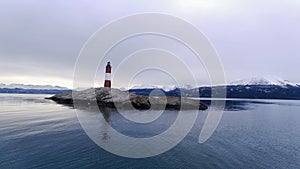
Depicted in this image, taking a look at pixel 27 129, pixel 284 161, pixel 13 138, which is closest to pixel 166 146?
pixel 284 161

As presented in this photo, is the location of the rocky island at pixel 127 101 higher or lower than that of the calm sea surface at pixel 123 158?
higher

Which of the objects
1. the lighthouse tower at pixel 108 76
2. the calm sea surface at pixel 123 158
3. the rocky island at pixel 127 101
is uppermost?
the lighthouse tower at pixel 108 76

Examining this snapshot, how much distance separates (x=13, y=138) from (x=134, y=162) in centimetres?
1100

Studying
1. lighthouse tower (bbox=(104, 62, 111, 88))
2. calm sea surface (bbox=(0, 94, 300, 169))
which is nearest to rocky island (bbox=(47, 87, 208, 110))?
lighthouse tower (bbox=(104, 62, 111, 88))

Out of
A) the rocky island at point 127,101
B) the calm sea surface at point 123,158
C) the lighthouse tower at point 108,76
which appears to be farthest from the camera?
the lighthouse tower at point 108,76

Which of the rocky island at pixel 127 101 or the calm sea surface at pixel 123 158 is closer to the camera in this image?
the calm sea surface at pixel 123 158

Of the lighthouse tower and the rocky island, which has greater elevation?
the lighthouse tower

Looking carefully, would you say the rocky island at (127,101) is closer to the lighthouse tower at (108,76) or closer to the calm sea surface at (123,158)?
the lighthouse tower at (108,76)

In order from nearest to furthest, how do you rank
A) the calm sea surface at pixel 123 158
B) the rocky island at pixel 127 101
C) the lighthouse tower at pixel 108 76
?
1. the calm sea surface at pixel 123 158
2. the rocky island at pixel 127 101
3. the lighthouse tower at pixel 108 76

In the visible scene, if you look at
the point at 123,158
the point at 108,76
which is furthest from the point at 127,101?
the point at 123,158

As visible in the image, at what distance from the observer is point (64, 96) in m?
69.9

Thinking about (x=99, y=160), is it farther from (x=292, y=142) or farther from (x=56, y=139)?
(x=292, y=142)

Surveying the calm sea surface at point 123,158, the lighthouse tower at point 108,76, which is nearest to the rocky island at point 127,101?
the lighthouse tower at point 108,76

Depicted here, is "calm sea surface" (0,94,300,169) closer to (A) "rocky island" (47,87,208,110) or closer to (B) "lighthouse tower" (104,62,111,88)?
(A) "rocky island" (47,87,208,110)
